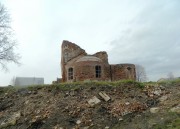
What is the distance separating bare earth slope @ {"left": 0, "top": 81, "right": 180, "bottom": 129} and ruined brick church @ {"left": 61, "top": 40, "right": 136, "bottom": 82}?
16.7 m

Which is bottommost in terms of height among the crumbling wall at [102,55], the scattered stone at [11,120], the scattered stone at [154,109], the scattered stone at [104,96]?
the scattered stone at [11,120]

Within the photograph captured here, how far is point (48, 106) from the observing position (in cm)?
1150

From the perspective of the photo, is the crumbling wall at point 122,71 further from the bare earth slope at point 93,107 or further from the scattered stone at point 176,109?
the scattered stone at point 176,109

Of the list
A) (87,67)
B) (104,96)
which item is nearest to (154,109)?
(104,96)

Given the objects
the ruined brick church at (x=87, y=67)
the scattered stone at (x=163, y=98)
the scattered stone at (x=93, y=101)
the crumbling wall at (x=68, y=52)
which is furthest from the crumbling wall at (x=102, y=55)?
the scattered stone at (x=163, y=98)

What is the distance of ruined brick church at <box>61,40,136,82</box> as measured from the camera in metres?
30.5

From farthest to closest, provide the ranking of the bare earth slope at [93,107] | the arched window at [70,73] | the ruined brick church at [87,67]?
the arched window at [70,73] → the ruined brick church at [87,67] → the bare earth slope at [93,107]

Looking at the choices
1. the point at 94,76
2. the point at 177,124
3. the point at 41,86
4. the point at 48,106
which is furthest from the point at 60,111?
the point at 94,76

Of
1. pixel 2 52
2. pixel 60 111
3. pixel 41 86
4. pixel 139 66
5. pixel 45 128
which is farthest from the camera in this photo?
pixel 139 66

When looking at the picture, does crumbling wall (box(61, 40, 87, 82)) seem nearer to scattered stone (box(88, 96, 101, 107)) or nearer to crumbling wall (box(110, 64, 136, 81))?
crumbling wall (box(110, 64, 136, 81))

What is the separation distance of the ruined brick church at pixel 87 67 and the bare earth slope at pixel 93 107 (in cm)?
1668

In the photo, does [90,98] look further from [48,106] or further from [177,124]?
[177,124]

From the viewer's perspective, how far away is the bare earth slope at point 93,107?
9953mm

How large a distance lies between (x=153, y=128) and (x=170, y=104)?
69.3 inches
